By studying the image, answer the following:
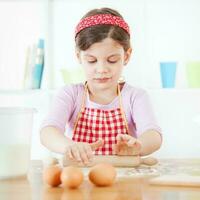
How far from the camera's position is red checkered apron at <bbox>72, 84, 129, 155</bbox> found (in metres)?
1.56

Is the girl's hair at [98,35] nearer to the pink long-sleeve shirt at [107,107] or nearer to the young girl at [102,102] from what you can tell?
the young girl at [102,102]

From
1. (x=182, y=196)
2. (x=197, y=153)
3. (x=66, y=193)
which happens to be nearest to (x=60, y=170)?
(x=66, y=193)

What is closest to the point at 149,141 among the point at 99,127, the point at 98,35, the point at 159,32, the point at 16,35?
the point at 99,127

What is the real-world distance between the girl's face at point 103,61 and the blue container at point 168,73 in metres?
0.87

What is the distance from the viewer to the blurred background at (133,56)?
243cm

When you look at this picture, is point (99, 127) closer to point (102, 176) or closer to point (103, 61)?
point (103, 61)

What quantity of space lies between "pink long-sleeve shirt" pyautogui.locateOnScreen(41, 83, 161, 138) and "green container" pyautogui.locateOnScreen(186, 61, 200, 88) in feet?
2.51

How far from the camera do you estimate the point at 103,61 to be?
1.46 meters

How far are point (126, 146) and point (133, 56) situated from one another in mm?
1387

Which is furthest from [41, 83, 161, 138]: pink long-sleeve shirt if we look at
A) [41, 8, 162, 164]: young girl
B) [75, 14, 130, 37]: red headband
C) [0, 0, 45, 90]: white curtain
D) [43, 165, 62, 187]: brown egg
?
[0, 0, 45, 90]: white curtain

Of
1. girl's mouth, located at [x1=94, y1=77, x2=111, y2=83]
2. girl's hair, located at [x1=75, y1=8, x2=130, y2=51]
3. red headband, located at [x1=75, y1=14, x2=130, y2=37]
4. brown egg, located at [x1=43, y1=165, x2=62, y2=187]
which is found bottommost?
brown egg, located at [x1=43, y1=165, x2=62, y2=187]

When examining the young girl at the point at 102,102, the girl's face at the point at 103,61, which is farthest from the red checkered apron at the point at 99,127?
the girl's face at the point at 103,61

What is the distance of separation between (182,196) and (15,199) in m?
0.25

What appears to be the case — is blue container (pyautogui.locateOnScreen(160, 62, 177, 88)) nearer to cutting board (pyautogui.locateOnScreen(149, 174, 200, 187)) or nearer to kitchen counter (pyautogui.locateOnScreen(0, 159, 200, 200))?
kitchen counter (pyautogui.locateOnScreen(0, 159, 200, 200))
